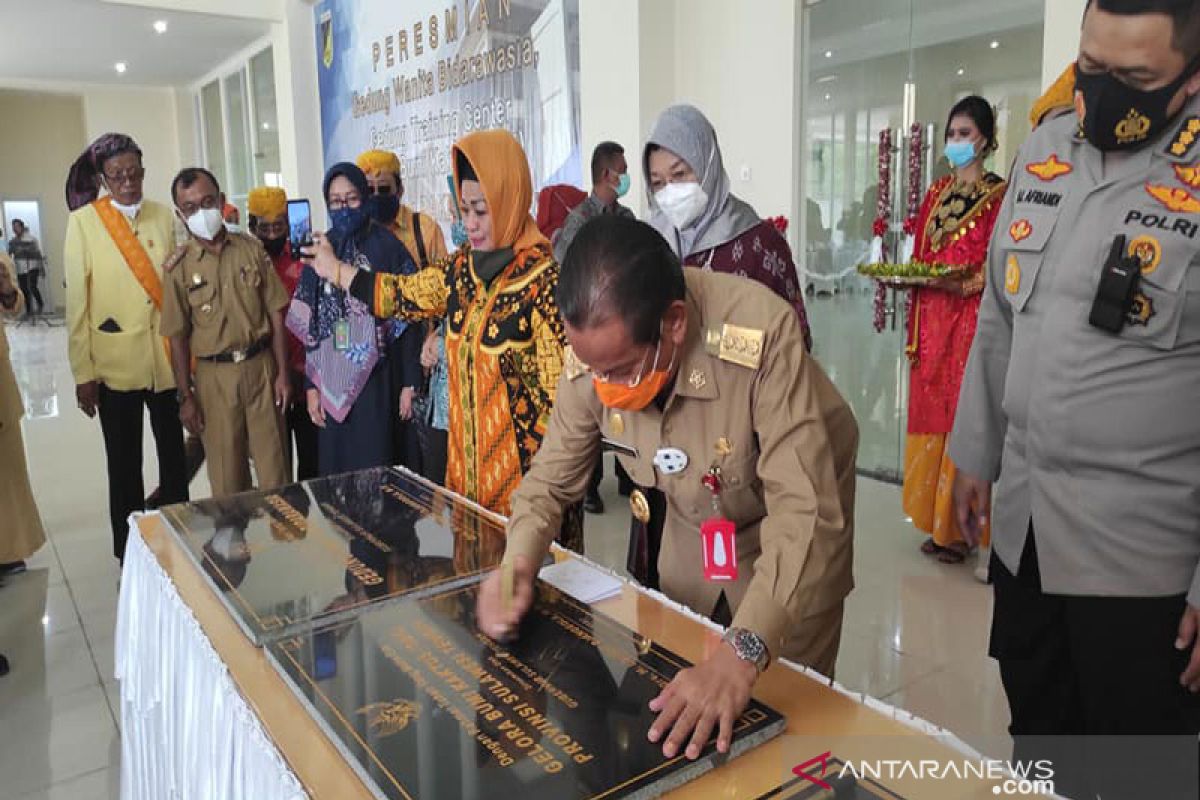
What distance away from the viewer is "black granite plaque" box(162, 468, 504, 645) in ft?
4.50

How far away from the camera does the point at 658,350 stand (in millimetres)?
1187

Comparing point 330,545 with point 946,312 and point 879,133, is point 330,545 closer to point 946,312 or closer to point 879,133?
point 946,312

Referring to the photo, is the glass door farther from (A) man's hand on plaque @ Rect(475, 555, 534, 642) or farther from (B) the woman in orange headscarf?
(A) man's hand on plaque @ Rect(475, 555, 534, 642)

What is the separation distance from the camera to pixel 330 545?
161 cm

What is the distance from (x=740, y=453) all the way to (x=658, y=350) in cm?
22

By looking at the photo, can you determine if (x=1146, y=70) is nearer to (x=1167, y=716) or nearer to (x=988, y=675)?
(x=1167, y=716)

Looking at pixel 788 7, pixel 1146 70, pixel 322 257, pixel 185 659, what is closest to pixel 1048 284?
pixel 1146 70

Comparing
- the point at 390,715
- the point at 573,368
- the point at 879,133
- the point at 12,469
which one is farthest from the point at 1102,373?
the point at 12,469

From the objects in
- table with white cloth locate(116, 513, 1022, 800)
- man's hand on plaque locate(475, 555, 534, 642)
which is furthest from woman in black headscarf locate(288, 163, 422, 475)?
man's hand on plaque locate(475, 555, 534, 642)

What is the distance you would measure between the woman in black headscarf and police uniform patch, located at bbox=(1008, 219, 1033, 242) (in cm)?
191

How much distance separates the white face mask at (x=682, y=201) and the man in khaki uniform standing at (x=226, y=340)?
5.24 feet

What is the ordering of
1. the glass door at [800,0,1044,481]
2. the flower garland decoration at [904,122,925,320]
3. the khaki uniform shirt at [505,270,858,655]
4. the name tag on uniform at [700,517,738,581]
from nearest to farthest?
the khaki uniform shirt at [505,270,858,655]
the name tag on uniform at [700,517,738,581]
the glass door at [800,0,1044,481]
the flower garland decoration at [904,122,925,320]

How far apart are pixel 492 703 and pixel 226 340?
2412mm

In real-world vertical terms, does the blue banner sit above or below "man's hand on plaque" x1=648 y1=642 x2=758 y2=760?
above
